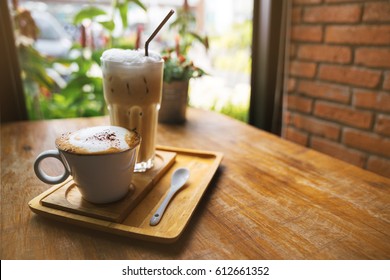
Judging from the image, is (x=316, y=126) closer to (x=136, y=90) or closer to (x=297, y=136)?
(x=297, y=136)

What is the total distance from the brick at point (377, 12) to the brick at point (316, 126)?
0.45 meters

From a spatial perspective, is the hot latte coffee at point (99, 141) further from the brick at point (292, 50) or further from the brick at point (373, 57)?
the brick at point (292, 50)

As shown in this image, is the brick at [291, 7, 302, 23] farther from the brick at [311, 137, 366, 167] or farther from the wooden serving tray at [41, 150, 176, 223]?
the wooden serving tray at [41, 150, 176, 223]

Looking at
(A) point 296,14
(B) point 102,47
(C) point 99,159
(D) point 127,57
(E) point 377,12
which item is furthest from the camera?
(B) point 102,47

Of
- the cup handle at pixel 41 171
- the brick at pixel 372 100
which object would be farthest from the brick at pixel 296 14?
the cup handle at pixel 41 171

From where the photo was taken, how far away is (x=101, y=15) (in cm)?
141

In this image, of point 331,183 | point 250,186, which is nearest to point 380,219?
point 331,183

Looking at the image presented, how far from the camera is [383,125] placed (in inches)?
46.4

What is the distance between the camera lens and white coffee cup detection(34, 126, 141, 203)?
510mm

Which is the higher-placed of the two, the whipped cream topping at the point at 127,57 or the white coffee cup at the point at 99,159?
the whipped cream topping at the point at 127,57

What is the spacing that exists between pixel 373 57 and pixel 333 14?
261 millimetres

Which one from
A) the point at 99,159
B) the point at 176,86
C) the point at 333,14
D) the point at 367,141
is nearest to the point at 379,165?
the point at 367,141

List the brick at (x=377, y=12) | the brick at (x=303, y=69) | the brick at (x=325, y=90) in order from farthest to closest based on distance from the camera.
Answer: the brick at (x=303, y=69)
the brick at (x=325, y=90)
the brick at (x=377, y=12)

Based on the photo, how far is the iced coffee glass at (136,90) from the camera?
2.19 ft
